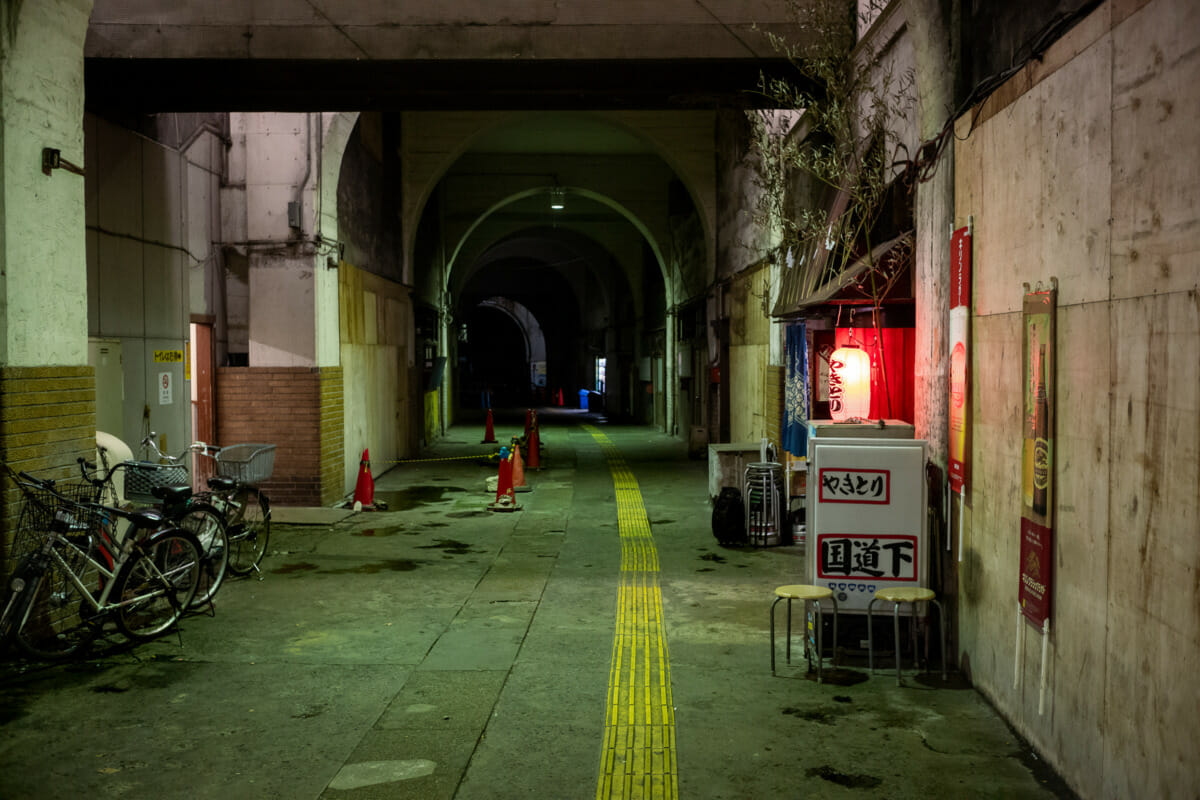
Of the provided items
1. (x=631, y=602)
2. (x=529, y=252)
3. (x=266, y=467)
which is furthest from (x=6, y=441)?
(x=529, y=252)

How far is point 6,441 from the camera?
21.3 feet

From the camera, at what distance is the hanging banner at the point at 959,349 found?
6152 millimetres

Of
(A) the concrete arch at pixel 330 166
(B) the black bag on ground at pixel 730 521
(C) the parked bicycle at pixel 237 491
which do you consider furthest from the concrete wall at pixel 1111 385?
(A) the concrete arch at pixel 330 166

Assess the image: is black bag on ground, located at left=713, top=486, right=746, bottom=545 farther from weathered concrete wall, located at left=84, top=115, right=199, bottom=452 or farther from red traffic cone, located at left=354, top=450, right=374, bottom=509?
weathered concrete wall, located at left=84, top=115, right=199, bottom=452

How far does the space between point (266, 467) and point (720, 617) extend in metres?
4.93

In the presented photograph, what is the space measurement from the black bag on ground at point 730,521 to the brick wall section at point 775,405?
2.29m

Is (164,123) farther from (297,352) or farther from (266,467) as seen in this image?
(266,467)

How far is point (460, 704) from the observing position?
5.70 metres

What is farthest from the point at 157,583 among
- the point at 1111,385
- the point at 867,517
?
the point at 1111,385

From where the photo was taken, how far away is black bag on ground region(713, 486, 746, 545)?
10703 mm

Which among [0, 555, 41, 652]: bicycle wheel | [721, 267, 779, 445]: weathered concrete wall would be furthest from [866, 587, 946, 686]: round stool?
[721, 267, 779, 445]: weathered concrete wall

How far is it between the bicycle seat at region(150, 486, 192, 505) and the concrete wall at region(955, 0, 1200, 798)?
6089 mm

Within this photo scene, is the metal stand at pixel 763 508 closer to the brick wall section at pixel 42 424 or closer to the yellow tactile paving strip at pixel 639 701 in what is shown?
the yellow tactile paving strip at pixel 639 701

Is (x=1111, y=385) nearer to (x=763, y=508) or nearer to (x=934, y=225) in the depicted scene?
(x=934, y=225)
